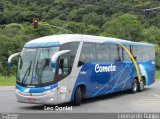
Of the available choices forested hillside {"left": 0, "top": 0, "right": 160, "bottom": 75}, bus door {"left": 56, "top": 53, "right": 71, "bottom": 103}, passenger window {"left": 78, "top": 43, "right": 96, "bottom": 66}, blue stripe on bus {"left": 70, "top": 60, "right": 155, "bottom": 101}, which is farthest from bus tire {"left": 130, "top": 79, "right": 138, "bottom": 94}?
forested hillside {"left": 0, "top": 0, "right": 160, "bottom": 75}

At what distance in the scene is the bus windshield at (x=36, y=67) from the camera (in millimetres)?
16203

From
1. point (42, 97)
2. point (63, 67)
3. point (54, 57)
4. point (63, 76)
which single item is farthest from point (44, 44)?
point (42, 97)

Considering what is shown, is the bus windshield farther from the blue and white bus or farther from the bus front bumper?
the bus front bumper

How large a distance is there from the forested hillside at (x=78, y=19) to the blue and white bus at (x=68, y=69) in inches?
1261

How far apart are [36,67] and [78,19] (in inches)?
2859

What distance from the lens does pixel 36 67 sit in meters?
16.4

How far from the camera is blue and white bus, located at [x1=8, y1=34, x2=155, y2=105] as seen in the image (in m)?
16.2

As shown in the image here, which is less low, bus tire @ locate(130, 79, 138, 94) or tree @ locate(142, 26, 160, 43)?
bus tire @ locate(130, 79, 138, 94)

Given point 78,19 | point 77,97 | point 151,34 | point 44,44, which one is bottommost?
point 151,34

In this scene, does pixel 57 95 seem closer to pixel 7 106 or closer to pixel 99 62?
pixel 7 106

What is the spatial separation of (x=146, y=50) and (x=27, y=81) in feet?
36.5

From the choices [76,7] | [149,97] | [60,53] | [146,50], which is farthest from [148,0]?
[60,53]

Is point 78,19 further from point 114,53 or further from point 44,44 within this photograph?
point 44,44

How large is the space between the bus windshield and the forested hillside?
34.5 m
